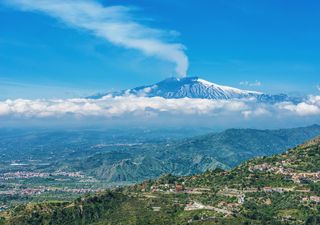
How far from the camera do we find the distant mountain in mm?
142625

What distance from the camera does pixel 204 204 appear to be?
154 meters

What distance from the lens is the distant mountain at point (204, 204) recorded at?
143 metres

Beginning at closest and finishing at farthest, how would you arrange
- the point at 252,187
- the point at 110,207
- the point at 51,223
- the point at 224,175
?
the point at 51,223 → the point at 110,207 → the point at 252,187 → the point at 224,175

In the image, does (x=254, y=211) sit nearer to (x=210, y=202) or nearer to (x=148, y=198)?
(x=210, y=202)

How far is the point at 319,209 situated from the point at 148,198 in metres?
47.0

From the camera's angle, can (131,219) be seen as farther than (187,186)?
No

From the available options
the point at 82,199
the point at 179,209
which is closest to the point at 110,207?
the point at 82,199

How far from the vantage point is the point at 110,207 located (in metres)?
154

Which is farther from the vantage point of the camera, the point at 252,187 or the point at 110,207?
the point at 252,187

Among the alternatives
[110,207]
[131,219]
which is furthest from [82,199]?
[131,219]

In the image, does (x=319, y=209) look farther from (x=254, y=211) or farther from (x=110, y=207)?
(x=110, y=207)

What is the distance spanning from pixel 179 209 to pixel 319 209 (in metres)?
37.4

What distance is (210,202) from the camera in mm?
157750

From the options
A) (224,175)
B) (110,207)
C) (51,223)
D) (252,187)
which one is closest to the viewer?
(51,223)
